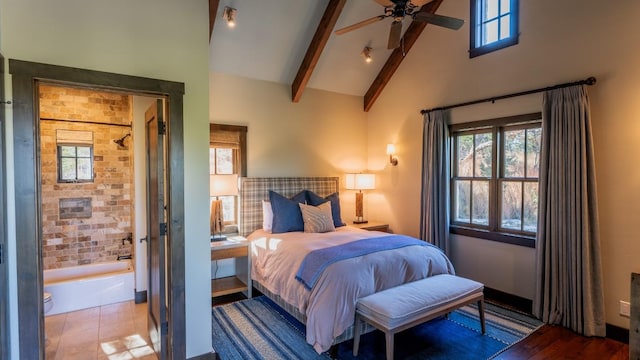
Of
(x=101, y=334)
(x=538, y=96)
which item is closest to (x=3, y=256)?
(x=101, y=334)

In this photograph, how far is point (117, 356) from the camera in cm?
278

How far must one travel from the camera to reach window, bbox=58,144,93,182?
14.2 feet

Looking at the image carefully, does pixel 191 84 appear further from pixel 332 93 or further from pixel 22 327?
pixel 332 93

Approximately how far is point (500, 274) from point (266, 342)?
2850mm

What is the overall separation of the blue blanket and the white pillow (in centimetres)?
139

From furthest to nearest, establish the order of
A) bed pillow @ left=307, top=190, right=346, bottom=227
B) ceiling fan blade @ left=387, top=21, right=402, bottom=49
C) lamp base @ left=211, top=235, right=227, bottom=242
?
bed pillow @ left=307, top=190, right=346, bottom=227, lamp base @ left=211, top=235, right=227, bottom=242, ceiling fan blade @ left=387, top=21, right=402, bottom=49

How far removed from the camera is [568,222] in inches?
128

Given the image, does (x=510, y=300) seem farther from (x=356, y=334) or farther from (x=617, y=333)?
(x=356, y=334)

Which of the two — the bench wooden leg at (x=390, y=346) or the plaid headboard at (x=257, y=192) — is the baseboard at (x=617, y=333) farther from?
the plaid headboard at (x=257, y=192)

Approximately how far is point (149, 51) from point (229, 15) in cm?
162

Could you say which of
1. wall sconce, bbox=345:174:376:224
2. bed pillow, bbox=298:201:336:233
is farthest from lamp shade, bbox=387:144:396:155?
bed pillow, bbox=298:201:336:233

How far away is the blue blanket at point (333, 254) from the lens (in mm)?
2938

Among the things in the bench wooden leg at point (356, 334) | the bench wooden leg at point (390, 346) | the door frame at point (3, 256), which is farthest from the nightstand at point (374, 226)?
the door frame at point (3, 256)

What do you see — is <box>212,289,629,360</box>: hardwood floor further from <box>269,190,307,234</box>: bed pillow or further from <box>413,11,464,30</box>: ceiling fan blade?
<box>413,11,464,30</box>: ceiling fan blade
